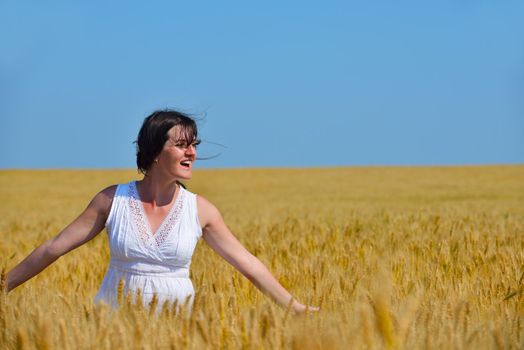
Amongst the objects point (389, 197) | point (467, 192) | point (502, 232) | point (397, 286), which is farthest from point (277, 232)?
point (467, 192)

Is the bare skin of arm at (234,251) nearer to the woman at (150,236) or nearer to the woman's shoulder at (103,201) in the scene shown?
the woman at (150,236)

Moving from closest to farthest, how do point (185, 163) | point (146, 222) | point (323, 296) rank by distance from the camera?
point (323, 296) < point (185, 163) < point (146, 222)

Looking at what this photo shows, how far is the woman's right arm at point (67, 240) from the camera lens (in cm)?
331

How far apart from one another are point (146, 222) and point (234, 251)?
41cm

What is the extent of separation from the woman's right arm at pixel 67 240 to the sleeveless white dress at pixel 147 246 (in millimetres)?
62

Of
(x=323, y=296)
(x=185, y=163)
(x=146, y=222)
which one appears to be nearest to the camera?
(x=323, y=296)

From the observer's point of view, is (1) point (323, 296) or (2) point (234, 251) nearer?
(1) point (323, 296)

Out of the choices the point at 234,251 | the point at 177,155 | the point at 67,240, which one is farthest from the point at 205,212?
the point at 67,240

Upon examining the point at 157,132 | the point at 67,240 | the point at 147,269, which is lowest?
the point at 147,269

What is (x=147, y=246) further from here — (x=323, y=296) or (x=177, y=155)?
(x=323, y=296)

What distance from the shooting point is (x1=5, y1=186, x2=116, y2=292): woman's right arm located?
331 centimetres

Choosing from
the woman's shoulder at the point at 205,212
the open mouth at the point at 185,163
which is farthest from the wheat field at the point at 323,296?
the open mouth at the point at 185,163

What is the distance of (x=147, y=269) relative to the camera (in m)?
3.31

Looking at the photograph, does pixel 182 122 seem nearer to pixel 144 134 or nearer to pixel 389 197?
pixel 144 134
